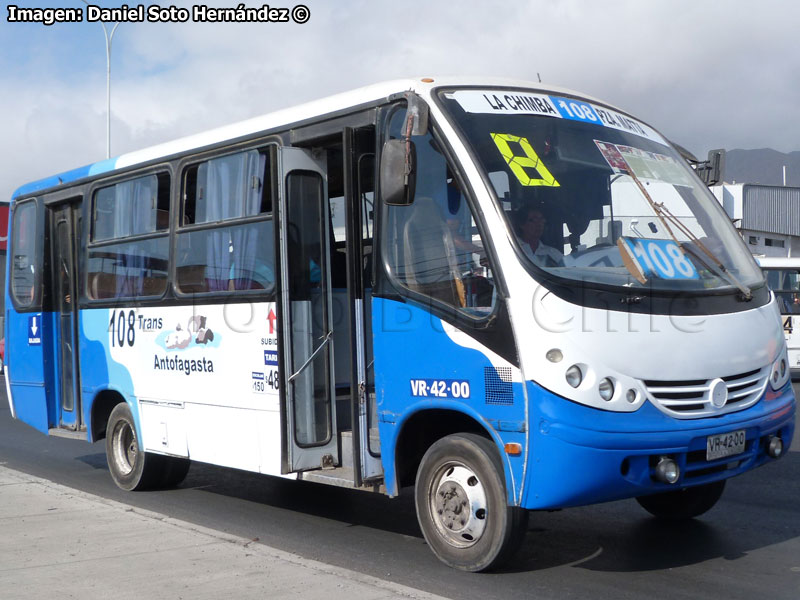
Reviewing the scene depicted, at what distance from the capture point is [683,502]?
737cm

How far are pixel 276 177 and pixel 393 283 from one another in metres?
1.52

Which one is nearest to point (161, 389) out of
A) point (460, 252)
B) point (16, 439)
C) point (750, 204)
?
point (460, 252)

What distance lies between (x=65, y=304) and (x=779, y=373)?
299 inches

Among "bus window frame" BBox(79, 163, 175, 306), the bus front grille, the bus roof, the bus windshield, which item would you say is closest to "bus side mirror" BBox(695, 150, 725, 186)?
the bus windshield

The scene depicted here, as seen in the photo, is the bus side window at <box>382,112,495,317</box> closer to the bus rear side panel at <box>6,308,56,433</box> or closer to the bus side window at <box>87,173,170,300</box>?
the bus side window at <box>87,173,170,300</box>

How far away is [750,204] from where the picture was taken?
48188 mm

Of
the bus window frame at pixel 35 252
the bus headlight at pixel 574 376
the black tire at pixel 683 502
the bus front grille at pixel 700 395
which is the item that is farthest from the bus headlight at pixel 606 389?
the bus window frame at pixel 35 252

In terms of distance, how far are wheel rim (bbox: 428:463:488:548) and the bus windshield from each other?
1.40m

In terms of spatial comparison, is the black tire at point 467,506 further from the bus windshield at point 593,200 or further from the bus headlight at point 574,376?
the bus windshield at point 593,200

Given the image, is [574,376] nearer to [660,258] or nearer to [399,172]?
[660,258]

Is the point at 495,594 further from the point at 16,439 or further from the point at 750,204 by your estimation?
the point at 750,204

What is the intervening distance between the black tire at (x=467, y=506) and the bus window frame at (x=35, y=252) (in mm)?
6432

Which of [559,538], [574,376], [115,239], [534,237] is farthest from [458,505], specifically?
[115,239]

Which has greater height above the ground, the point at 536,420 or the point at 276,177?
the point at 276,177
